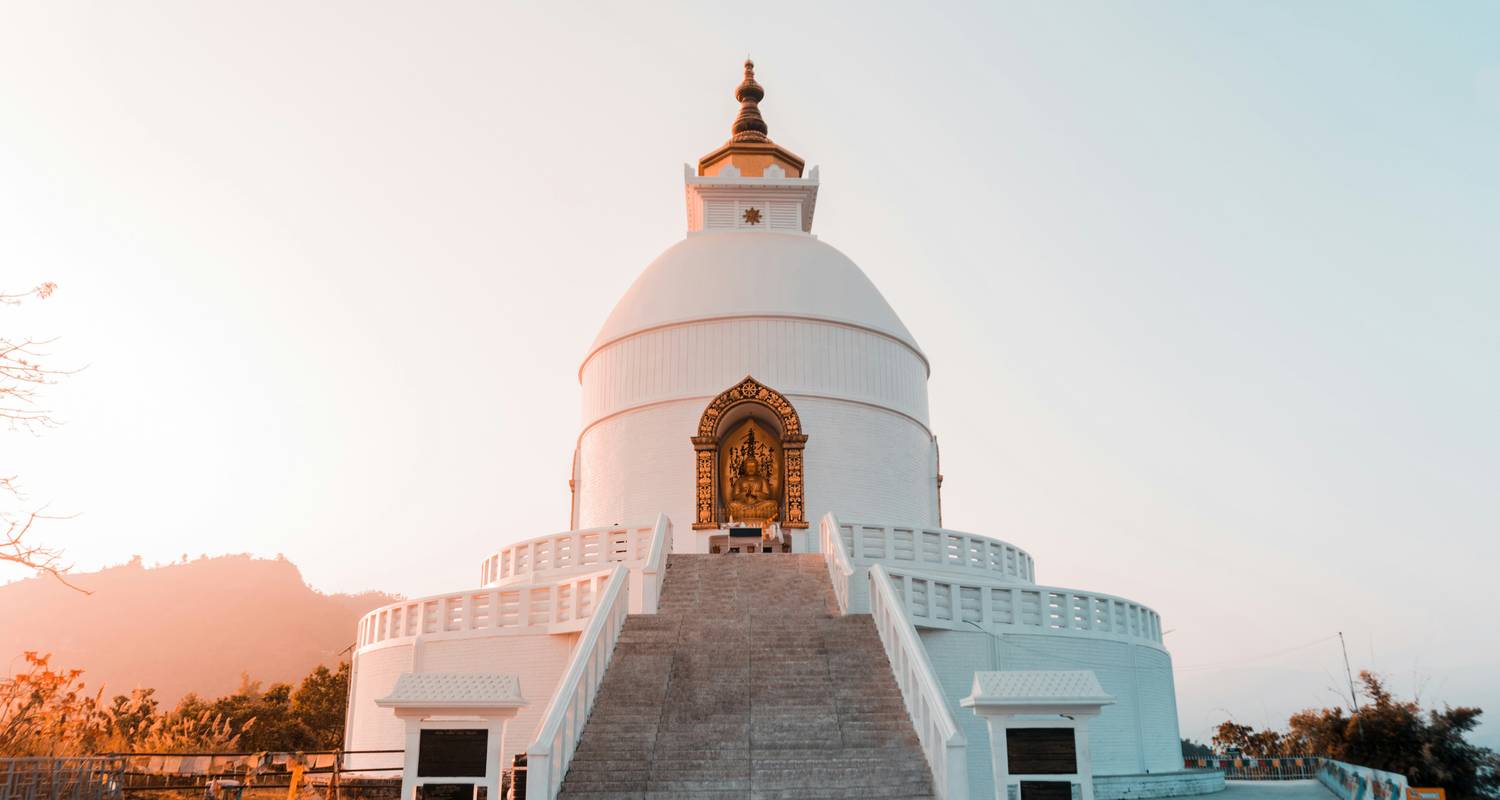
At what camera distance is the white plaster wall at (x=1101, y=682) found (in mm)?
15898

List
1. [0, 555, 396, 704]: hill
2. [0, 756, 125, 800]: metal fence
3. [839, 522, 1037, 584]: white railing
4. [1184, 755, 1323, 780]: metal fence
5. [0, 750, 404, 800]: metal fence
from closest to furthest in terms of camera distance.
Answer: [0, 756, 125, 800]: metal fence, [0, 750, 404, 800]: metal fence, [839, 522, 1037, 584]: white railing, [1184, 755, 1323, 780]: metal fence, [0, 555, 396, 704]: hill

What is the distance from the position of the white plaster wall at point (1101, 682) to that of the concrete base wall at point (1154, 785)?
1.18ft

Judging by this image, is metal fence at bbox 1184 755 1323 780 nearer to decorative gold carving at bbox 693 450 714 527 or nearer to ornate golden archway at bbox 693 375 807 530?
ornate golden archway at bbox 693 375 807 530

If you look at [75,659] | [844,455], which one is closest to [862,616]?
[844,455]

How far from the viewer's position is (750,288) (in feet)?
81.5

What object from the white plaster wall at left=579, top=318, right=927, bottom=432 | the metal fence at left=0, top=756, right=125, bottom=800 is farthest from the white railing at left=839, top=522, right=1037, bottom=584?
the metal fence at left=0, top=756, right=125, bottom=800

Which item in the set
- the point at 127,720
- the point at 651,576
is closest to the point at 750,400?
the point at 651,576

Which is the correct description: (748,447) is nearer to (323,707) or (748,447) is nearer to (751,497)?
(751,497)

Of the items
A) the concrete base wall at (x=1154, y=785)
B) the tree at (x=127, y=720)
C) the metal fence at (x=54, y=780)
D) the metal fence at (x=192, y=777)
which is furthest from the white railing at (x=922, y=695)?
the tree at (x=127, y=720)

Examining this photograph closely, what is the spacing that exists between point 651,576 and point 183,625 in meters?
100

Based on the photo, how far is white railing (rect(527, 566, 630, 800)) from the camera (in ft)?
33.8

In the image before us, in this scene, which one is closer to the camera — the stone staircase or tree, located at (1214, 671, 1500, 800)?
the stone staircase

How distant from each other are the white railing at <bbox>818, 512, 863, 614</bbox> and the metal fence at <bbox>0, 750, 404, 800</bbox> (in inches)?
245

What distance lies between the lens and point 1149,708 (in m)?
18.3
